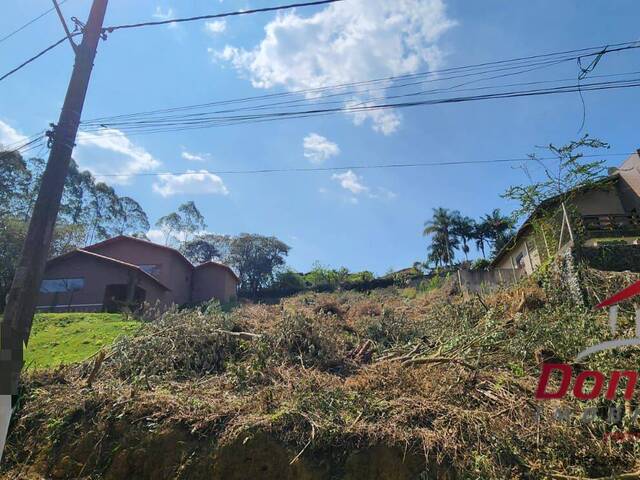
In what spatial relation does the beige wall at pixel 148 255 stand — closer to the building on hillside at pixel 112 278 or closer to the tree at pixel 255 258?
the building on hillside at pixel 112 278

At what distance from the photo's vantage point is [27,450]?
5027 mm

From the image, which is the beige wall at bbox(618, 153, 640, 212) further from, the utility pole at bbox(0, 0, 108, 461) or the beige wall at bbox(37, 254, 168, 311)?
the beige wall at bbox(37, 254, 168, 311)

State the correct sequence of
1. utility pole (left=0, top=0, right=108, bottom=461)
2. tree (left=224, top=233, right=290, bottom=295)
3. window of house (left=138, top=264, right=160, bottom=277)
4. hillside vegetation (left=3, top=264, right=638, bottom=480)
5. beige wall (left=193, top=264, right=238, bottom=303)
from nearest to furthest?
hillside vegetation (left=3, top=264, right=638, bottom=480) → utility pole (left=0, top=0, right=108, bottom=461) → window of house (left=138, top=264, right=160, bottom=277) → beige wall (left=193, top=264, right=238, bottom=303) → tree (left=224, top=233, right=290, bottom=295)

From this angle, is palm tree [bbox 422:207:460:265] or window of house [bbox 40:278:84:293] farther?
palm tree [bbox 422:207:460:265]

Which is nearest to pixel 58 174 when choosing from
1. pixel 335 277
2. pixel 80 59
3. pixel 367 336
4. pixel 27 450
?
pixel 80 59

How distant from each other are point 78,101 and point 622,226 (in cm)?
1197

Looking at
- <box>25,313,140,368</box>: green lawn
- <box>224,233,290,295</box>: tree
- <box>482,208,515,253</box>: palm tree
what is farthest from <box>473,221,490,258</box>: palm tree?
<box>25,313,140,368</box>: green lawn

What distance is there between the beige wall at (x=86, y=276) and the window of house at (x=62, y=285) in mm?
166

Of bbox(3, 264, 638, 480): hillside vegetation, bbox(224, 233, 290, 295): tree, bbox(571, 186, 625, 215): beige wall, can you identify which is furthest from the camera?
bbox(224, 233, 290, 295): tree

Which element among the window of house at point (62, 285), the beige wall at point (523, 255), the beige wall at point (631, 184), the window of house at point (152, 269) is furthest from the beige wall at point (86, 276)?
the beige wall at point (631, 184)

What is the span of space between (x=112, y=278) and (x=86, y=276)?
1.36 metres

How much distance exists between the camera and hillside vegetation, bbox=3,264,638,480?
4.22 m

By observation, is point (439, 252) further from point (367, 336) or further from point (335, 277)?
point (367, 336)

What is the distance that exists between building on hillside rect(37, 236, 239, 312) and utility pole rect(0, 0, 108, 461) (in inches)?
509
